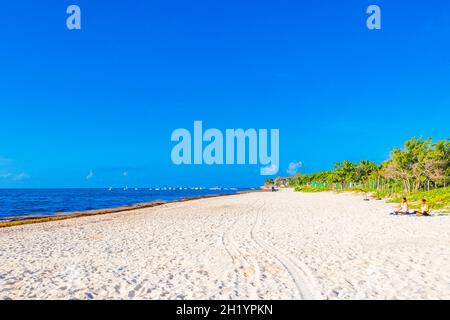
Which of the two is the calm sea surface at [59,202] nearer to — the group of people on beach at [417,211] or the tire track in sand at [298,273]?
the tire track in sand at [298,273]

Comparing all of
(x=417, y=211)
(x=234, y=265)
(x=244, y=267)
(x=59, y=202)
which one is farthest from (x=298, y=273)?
(x=59, y=202)

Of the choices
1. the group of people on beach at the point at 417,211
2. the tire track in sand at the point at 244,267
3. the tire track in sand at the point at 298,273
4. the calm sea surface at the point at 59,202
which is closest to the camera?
the tire track in sand at the point at 298,273

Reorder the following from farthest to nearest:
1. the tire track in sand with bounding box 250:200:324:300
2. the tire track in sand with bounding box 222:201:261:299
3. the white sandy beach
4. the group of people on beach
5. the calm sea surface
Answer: the calm sea surface < the group of people on beach < the tire track in sand with bounding box 222:201:261:299 < the white sandy beach < the tire track in sand with bounding box 250:200:324:300

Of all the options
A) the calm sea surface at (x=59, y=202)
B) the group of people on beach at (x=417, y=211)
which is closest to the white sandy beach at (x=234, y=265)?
the group of people on beach at (x=417, y=211)

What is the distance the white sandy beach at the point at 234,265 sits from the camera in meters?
6.30

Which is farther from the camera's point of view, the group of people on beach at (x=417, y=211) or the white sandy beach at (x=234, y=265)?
the group of people on beach at (x=417, y=211)

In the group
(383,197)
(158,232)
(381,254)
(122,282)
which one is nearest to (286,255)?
(381,254)

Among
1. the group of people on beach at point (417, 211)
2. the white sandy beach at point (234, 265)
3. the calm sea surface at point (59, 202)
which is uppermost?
the group of people on beach at point (417, 211)

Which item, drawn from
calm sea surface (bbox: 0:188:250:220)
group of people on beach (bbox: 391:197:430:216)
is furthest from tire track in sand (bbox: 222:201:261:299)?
calm sea surface (bbox: 0:188:250:220)

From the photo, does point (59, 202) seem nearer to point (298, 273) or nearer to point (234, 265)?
point (234, 265)

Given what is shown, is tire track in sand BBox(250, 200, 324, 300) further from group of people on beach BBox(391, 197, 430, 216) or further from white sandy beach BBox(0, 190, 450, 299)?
group of people on beach BBox(391, 197, 430, 216)

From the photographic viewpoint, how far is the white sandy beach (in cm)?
630
